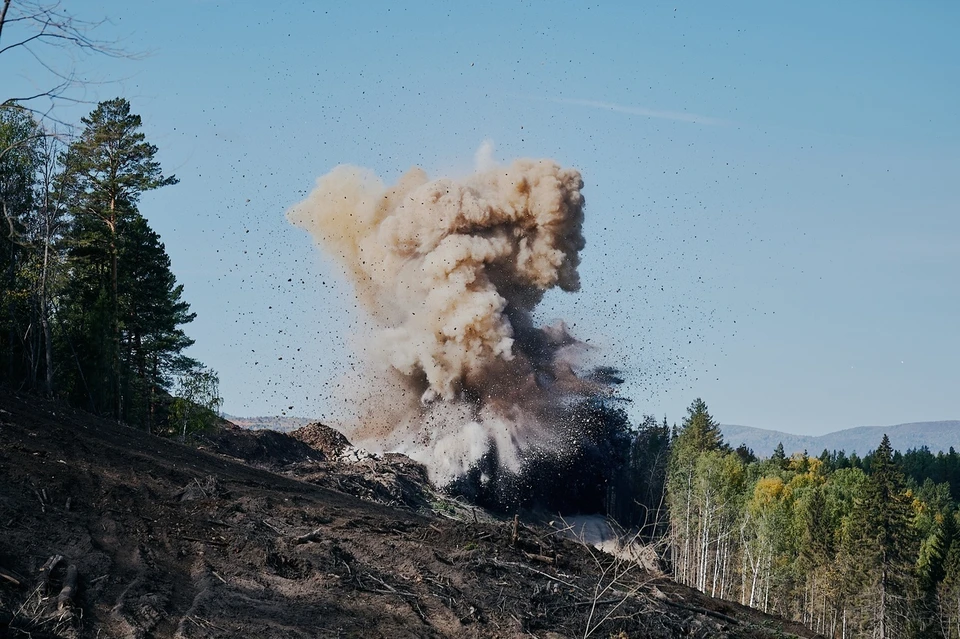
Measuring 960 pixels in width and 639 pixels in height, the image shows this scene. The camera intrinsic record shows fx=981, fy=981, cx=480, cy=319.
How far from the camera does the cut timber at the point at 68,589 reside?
10461 mm

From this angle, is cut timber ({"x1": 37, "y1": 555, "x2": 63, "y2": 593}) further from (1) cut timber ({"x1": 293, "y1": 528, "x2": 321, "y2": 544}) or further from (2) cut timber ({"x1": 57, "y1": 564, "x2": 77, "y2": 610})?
(1) cut timber ({"x1": 293, "y1": 528, "x2": 321, "y2": 544})

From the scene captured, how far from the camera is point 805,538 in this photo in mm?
52469

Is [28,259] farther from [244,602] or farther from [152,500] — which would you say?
[244,602]

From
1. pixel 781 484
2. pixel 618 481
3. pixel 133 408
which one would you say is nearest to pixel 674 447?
pixel 781 484

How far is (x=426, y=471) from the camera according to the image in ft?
144

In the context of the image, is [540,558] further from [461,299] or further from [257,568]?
[461,299]

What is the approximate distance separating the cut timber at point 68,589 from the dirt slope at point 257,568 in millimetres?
25

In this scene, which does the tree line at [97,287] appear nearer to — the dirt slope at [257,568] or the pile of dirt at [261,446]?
the pile of dirt at [261,446]

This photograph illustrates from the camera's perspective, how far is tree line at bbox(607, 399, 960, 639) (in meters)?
43.9

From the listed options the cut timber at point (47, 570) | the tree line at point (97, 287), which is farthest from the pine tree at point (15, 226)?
the cut timber at point (47, 570)

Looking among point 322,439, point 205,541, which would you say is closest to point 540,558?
point 205,541

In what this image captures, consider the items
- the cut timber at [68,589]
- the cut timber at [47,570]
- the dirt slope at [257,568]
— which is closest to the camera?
the cut timber at [68,589]

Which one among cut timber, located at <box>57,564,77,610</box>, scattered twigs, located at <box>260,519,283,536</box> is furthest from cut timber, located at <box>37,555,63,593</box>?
scattered twigs, located at <box>260,519,283,536</box>

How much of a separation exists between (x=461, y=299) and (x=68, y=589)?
34.3 m
